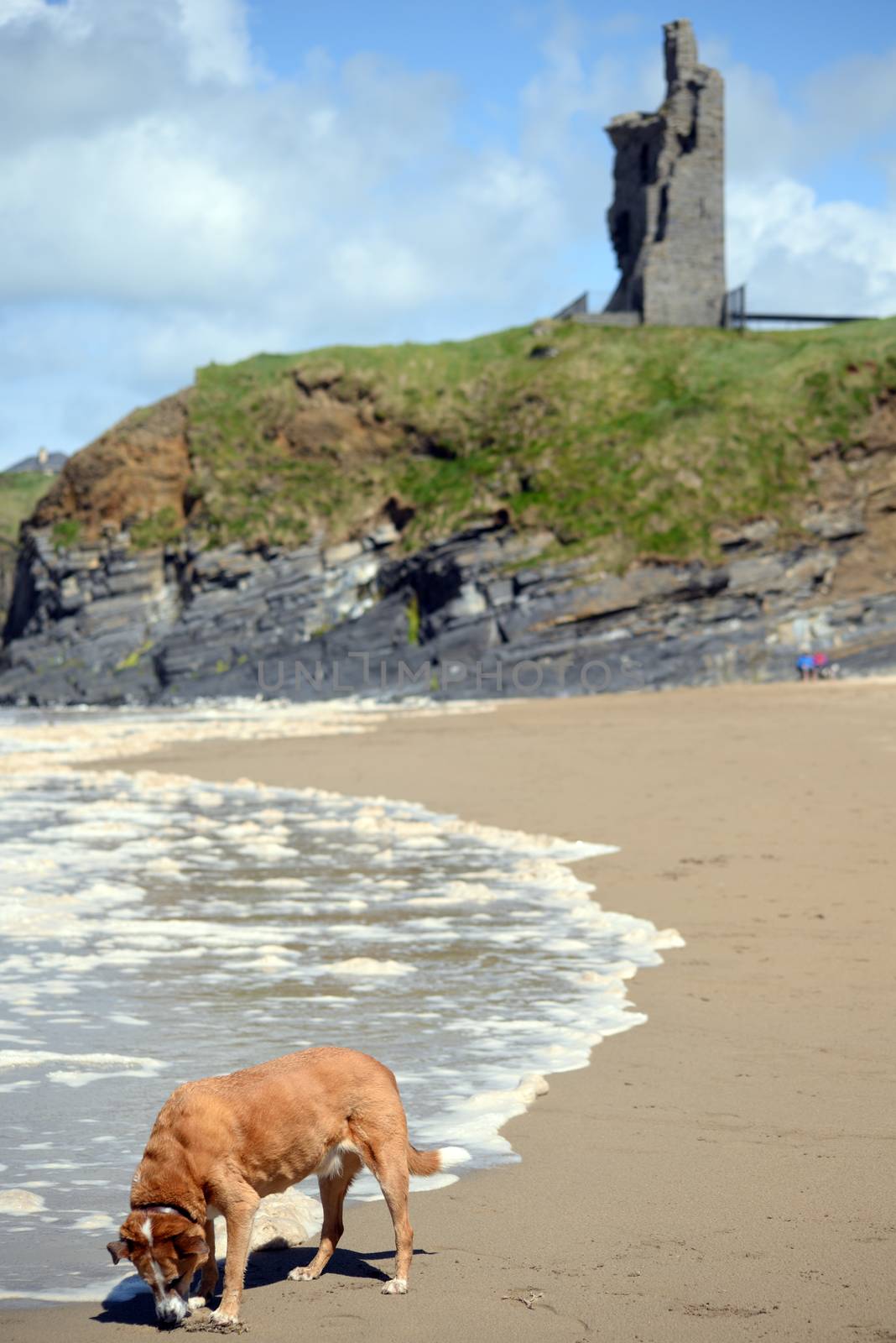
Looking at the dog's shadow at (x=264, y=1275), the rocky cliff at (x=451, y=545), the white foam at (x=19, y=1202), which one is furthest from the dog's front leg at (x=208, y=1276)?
the rocky cliff at (x=451, y=545)

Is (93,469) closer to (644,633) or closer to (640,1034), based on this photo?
(644,633)

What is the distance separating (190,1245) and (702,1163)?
204cm

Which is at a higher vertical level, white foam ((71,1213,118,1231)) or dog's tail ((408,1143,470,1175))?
dog's tail ((408,1143,470,1175))

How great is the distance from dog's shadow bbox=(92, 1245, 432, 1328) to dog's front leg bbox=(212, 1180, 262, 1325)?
21cm

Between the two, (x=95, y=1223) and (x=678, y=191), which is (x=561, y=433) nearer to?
(x=678, y=191)

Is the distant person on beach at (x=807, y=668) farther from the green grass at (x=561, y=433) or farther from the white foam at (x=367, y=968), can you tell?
the white foam at (x=367, y=968)

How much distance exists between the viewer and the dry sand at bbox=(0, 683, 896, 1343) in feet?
11.5

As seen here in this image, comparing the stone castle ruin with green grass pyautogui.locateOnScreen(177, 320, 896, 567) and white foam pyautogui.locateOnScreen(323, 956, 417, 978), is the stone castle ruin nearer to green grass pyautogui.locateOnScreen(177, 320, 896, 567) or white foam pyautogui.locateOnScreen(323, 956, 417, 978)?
green grass pyautogui.locateOnScreen(177, 320, 896, 567)

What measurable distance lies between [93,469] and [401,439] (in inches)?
546

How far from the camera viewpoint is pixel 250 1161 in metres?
3.65

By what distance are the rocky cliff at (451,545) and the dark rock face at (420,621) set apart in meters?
0.09

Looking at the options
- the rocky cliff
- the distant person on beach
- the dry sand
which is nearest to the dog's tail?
the dry sand

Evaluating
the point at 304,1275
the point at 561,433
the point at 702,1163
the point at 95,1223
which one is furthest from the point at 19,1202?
the point at 561,433

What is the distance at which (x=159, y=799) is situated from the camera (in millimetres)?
16578
